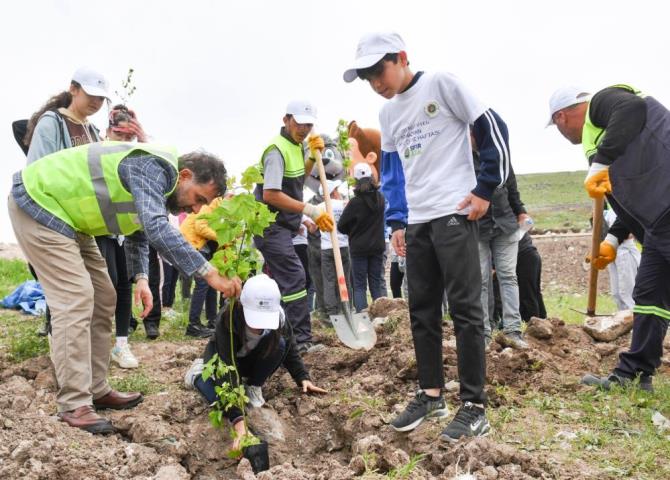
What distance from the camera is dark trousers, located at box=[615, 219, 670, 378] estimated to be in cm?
379

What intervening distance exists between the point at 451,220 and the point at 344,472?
1.31 metres

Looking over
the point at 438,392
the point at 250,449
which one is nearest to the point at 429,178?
the point at 438,392

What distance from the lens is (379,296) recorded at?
6.87 metres

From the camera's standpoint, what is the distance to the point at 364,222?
6555mm

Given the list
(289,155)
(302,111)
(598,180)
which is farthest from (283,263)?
(598,180)

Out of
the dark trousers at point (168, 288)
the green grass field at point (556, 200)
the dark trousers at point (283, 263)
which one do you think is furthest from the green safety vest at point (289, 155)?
the green grass field at point (556, 200)

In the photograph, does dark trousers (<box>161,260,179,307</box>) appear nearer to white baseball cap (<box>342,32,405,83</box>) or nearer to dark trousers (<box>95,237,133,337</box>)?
dark trousers (<box>95,237,133,337</box>)

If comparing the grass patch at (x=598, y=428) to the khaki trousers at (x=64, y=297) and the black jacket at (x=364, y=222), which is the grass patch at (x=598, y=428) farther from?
the black jacket at (x=364, y=222)

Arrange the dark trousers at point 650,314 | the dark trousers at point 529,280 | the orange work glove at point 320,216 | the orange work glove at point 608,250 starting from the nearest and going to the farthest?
the dark trousers at point 650,314, the orange work glove at point 608,250, the orange work glove at point 320,216, the dark trousers at point 529,280

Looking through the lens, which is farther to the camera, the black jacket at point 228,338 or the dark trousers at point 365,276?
the dark trousers at point 365,276

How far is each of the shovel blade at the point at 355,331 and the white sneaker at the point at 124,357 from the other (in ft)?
5.25

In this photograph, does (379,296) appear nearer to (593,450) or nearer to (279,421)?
(279,421)

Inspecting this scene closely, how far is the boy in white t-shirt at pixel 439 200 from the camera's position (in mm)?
3123

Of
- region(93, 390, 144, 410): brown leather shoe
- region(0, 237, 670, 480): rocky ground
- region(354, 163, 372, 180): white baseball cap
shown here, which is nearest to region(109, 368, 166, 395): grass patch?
region(0, 237, 670, 480): rocky ground
